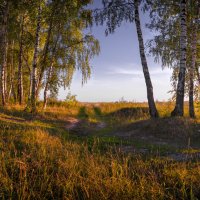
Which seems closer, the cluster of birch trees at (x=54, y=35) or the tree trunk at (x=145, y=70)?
the tree trunk at (x=145, y=70)

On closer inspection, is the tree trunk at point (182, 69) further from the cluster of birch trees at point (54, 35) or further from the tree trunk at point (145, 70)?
the cluster of birch trees at point (54, 35)

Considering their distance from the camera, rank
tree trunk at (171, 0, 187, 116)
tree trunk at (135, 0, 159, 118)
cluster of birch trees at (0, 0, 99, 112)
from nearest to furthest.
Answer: tree trunk at (171, 0, 187, 116), tree trunk at (135, 0, 159, 118), cluster of birch trees at (0, 0, 99, 112)

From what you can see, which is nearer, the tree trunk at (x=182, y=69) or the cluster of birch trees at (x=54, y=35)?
the tree trunk at (x=182, y=69)

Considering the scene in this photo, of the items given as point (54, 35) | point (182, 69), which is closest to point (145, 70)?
point (182, 69)

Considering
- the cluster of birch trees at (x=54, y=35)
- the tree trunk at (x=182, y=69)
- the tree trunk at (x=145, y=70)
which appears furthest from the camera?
the cluster of birch trees at (x=54, y=35)

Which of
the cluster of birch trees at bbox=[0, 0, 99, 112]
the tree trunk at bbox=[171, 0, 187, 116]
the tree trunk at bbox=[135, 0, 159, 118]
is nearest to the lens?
the tree trunk at bbox=[171, 0, 187, 116]

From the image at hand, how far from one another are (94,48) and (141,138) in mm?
12640

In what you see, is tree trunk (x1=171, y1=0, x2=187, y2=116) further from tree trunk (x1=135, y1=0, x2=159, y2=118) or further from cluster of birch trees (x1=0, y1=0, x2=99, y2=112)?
cluster of birch trees (x1=0, y1=0, x2=99, y2=112)

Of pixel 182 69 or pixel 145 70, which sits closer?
pixel 182 69

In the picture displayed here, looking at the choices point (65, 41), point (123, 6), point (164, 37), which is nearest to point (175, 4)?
point (164, 37)

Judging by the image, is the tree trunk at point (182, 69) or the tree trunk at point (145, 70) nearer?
the tree trunk at point (182, 69)

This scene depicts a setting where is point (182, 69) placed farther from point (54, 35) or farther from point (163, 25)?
point (54, 35)

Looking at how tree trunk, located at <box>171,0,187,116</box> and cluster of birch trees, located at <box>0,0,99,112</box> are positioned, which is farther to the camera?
cluster of birch trees, located at <box>0,0,99,112</box>

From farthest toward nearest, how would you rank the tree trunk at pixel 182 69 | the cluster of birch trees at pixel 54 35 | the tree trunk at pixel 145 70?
the cluster of birch trees at pixel 54 35 < the tree trunk at pixel 145 70 < the tree trunk at pixel 182 69
